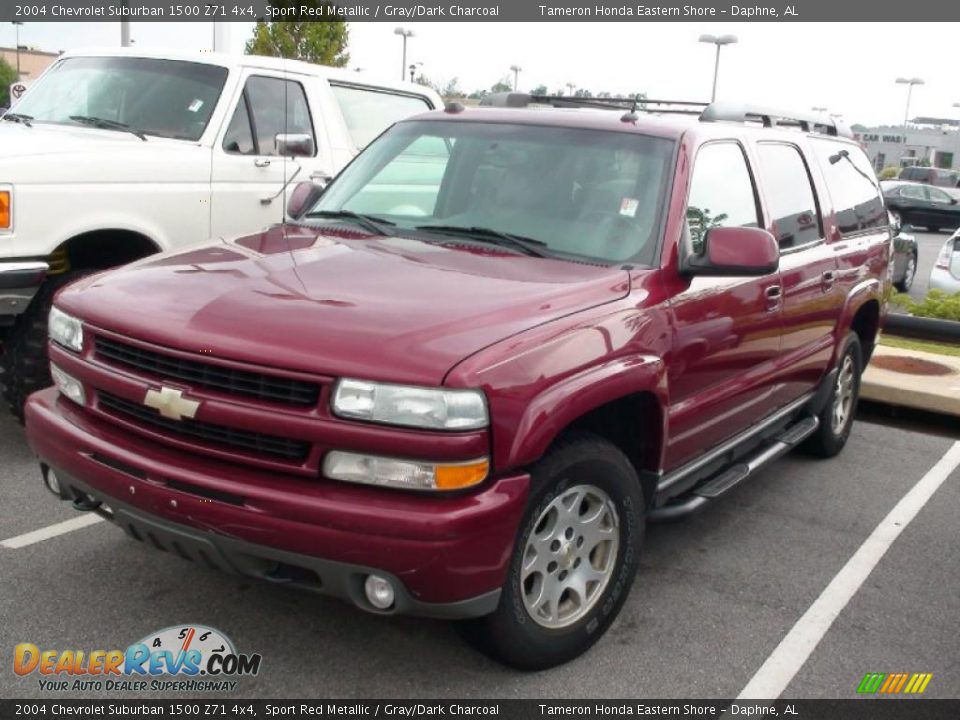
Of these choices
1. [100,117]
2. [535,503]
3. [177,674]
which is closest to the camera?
[535,503]

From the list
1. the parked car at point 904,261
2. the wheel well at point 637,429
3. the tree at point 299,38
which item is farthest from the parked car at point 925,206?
the wheel well at point 637,429

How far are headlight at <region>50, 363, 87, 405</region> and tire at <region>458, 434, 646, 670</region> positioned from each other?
151cm

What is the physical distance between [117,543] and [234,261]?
56.7 inches

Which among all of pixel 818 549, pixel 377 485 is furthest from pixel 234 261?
pixel 818 549

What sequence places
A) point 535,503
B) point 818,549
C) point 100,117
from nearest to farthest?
point 535,503, point 818,549, point 100,117

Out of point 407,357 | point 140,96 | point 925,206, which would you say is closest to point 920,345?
point 140,96

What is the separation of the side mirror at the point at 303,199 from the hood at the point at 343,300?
2.32 ft

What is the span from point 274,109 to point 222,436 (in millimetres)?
4290

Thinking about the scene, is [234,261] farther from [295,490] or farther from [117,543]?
[117,543]

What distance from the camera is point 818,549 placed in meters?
4.94

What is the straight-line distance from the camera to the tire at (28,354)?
5387 mm

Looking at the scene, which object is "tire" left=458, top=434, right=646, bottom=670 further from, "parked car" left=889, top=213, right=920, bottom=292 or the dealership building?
the dealership building

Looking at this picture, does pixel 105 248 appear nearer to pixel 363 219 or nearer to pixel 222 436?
pixel 363 219

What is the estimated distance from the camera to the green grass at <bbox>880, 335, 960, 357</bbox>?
9.54 metres
